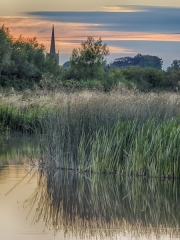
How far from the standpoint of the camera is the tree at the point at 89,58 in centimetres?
5835

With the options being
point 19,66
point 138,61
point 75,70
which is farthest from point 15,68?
point 138,61

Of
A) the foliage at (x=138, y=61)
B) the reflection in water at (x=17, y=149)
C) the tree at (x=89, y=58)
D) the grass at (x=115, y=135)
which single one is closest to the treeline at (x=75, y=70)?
the tree at (x=89, y=58)

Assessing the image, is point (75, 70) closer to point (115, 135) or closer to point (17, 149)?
point (17, 149)

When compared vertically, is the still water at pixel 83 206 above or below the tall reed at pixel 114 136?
below

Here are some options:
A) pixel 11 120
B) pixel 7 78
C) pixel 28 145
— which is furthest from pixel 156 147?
pixel 7 78

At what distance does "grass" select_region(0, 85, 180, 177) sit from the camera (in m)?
11.4

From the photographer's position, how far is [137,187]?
10781 mm

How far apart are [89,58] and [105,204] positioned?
165 feet

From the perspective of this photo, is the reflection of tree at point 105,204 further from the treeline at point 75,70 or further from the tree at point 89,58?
the tree at point 89,58

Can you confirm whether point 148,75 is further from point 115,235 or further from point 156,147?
point 115,235

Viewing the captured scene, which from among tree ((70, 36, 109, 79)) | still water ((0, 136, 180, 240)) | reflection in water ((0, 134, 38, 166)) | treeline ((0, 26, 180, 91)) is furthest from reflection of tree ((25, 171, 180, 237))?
tree ((70, 36, 109, 79))

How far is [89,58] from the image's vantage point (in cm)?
5966

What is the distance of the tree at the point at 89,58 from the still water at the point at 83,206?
45725mm

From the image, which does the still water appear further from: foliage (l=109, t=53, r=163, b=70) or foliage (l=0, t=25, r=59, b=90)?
foliage (l=109, t=53, r=163, b=70)
